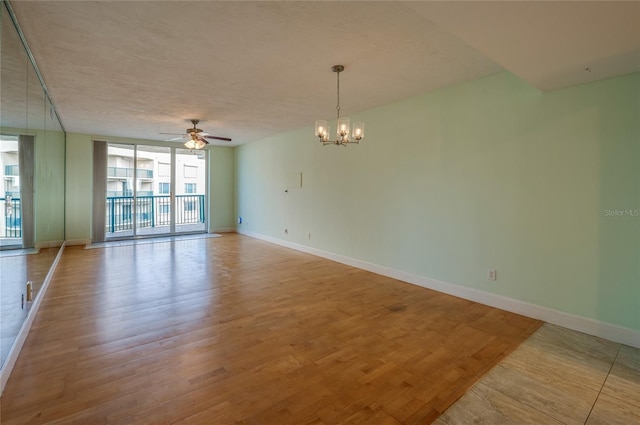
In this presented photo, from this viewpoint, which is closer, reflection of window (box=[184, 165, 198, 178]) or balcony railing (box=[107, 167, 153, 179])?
balcony railing (box=[107, 167, 153, 179])

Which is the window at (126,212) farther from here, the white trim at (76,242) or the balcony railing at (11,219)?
the balcony railing at (11,219)

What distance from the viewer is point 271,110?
16.2 feet

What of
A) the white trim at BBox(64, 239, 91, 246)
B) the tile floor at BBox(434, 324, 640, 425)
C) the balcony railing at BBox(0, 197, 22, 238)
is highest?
the balcony railing at BBox(0, 197, 22, 238)

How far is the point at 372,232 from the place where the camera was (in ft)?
16.0

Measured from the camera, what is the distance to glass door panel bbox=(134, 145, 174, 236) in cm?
800

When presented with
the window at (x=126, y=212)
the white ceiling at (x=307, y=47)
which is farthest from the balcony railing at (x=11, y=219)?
the window at (x=126, y=212)

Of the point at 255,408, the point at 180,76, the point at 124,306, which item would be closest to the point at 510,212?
the point at 255,408

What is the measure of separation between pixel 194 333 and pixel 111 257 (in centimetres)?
417

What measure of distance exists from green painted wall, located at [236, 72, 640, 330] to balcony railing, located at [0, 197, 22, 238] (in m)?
4.08

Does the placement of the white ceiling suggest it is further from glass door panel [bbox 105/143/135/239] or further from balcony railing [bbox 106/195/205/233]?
balcony railing [bbox 106/195/205/233]

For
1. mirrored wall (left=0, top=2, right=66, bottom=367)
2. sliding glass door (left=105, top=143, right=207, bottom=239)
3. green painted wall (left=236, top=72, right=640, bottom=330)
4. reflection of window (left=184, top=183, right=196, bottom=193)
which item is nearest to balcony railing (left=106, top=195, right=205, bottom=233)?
sliding glass door (left=105, top=143, right=207, bottom=239)

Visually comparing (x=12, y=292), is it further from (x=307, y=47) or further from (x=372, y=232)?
(x=372, y=232)

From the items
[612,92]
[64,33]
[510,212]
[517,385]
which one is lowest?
[517,385]

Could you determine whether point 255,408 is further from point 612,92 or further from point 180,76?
point 612,92
